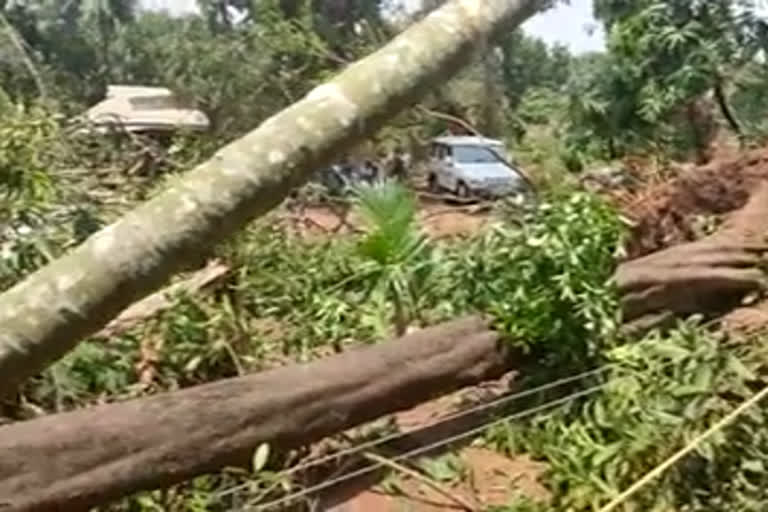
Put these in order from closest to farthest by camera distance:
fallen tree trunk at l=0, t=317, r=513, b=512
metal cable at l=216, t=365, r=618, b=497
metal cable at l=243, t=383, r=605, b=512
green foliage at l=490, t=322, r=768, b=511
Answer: fallen tree trunk at l=0, t=317, r=513, b=512, green foliage at l=490, t=322, r=768, b=511, metal cable at l=243, t=383, r=605, b=512, metal cable at l=216, t=365, r=618, b=497

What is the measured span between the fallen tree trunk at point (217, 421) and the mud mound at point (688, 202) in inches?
45.5

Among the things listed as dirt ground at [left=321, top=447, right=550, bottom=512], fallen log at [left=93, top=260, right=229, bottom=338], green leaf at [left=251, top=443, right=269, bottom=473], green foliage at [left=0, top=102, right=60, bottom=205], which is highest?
green foliage at [left=0, top=102, right=60, bottom=205]

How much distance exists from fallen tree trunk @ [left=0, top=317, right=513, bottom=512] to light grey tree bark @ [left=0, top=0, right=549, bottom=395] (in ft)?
2.96

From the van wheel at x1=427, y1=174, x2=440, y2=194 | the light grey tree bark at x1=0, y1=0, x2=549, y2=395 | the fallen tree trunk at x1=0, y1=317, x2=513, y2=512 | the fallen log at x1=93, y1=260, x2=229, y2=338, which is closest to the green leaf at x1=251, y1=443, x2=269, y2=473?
the fallen tree trunk at x1=0, y1=317, x2=513, y2=512

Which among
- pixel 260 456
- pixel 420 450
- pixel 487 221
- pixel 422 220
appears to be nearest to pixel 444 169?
pixel 422 220

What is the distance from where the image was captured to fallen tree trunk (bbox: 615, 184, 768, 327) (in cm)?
484

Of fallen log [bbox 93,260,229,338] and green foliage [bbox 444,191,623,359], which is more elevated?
fallen log [bbox 93,260,229,338]

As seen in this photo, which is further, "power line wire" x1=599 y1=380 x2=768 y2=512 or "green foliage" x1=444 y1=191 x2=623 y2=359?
"green foliage" x1=444 y1=191 x2=623 y2=359

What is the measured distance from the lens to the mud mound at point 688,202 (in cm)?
535

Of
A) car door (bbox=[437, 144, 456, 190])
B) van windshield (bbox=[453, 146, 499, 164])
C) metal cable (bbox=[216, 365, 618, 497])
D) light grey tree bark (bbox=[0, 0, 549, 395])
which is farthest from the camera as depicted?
van windshield (bbox=[453, 146, 499, 164])

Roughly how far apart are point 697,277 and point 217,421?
2.05 m

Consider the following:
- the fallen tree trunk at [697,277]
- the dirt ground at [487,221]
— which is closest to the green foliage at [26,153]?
the dirt ground at [487,221]

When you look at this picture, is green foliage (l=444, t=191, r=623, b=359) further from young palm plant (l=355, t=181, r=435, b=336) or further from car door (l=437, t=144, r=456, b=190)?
car door (l=437, t=144, r=456, b=190)

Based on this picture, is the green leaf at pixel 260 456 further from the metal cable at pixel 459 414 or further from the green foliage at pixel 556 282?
the green foliage at pixel 556 282
